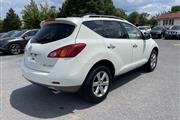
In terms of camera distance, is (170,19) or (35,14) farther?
(170,19)

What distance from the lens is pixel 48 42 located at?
172 inches

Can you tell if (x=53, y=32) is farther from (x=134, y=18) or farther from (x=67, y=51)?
(x=134, y=18)

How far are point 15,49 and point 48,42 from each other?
395 inches

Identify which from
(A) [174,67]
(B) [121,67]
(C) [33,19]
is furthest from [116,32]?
(C) [33,19]

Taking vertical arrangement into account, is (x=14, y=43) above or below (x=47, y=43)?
below

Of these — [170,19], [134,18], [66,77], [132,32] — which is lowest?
[66,77]

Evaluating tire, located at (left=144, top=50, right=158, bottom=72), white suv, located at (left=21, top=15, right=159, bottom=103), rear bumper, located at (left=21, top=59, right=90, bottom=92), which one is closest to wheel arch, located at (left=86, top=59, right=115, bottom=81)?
white suv, located at (left=21, top=15, right=159, bottom=103)

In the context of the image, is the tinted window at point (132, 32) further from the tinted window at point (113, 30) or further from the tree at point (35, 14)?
the tree at point (35, 14)

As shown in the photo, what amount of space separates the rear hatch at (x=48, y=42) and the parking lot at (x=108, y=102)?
82 centimetres

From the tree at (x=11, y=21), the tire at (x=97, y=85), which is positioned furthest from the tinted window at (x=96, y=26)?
the tree at (x=11, y=21)

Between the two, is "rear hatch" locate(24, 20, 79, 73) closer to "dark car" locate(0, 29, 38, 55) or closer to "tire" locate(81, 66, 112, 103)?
"tire" locate(81, 66, 112, 103)

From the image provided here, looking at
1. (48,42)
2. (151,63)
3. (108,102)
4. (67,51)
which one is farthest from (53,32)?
(151,63)

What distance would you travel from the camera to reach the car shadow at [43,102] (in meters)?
4.30

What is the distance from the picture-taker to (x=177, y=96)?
4.90 m
